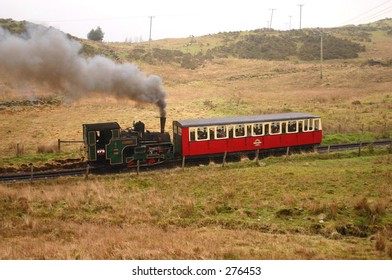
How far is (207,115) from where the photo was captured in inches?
1580

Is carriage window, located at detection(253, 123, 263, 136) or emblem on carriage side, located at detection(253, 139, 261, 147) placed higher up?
carriage window, located at detection(253, 123, 263, 136)

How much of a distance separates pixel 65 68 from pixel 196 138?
8.54m

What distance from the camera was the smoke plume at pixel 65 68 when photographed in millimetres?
19688

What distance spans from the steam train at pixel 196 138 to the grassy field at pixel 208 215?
157cm

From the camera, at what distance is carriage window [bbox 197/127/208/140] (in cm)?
2330

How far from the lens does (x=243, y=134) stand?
24422 millimetres

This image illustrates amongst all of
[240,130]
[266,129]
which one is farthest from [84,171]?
[266,129]

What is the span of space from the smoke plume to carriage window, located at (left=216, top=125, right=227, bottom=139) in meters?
3.75

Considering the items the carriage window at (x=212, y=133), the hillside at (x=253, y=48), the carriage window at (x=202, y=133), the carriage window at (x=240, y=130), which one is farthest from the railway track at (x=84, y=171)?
the hillside at (x=253, y=48)

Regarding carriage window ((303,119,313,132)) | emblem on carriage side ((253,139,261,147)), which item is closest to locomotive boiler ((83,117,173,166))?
emblem on carriage side ((253,139,261,147))

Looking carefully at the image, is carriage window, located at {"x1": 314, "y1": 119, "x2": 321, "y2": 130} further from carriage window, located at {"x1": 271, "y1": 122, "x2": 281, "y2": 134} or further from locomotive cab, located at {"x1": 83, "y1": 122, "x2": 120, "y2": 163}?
locomotive cab, located at {"x1": 83, "y1": 122, "x2": 120, "y2": 163}

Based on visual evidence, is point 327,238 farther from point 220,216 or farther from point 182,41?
point 182,41

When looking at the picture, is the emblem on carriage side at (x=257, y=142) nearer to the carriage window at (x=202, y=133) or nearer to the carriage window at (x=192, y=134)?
the carriage window at (x=202, y=133)

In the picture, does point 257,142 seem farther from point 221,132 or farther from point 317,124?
point 317,124
